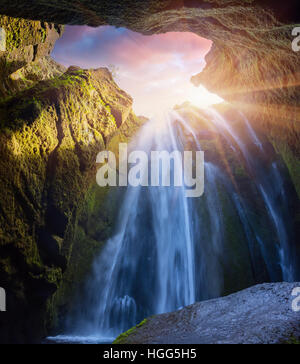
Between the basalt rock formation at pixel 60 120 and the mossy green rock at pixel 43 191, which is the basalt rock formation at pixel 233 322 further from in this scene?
the basalt rock formation at pixel 60 120

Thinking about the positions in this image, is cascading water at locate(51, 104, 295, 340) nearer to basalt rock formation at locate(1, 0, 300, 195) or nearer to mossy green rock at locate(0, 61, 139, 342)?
mossy green rock at locate(0, 61, 139, 342)

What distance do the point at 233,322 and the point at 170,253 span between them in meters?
6.36

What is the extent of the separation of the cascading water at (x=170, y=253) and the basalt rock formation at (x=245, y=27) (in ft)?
11.0

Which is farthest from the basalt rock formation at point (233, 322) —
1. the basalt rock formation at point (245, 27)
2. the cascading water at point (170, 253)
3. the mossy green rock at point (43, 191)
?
the basalt rock formation at point (245, 27)

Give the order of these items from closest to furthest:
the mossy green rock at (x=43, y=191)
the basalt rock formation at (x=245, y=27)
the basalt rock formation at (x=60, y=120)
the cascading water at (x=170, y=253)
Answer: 1. the basalt rock formation at (x=245, y=27)
2. the basalt rock formation at (x=60, y=120)
3. the mossy green rock at (x=43, y=191)
4. the cascading water at (x=170, y=253)

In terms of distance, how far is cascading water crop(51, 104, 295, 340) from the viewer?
848 centimetres

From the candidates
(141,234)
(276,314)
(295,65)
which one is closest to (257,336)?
(276,314)

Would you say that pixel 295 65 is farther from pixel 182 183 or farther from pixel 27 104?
pixel 27 104

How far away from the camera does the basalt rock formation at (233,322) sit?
277 cm

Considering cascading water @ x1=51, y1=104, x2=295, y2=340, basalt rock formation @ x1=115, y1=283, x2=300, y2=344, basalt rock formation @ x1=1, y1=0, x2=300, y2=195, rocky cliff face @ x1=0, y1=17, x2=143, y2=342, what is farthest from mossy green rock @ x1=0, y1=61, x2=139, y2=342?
basalt rock formation @ x1=115, y1=283, x2=300, y2=344

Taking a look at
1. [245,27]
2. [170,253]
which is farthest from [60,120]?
[170,253]

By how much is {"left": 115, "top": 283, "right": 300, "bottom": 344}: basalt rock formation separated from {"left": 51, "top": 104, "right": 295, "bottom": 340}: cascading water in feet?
14.7

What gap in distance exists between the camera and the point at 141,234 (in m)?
10.3

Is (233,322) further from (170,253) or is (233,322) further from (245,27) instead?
(245,27)
